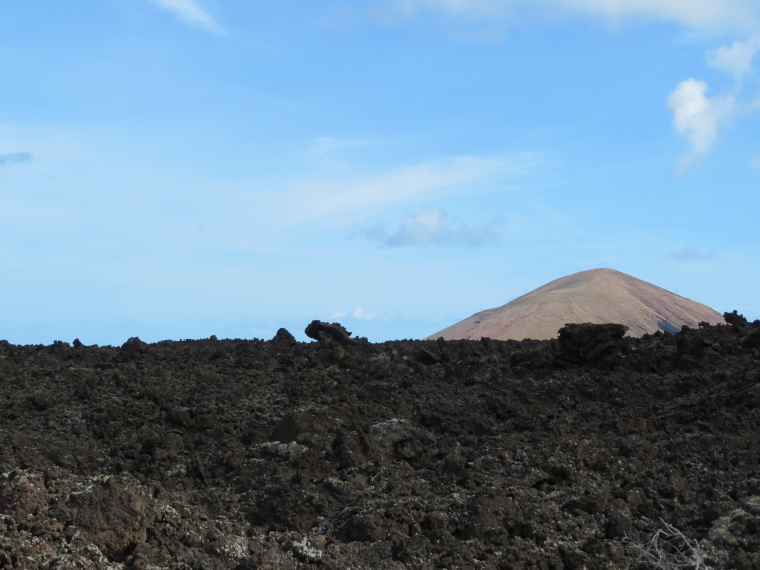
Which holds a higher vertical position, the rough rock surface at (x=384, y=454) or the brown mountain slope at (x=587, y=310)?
the brown mountain slope at (x=587, y=310)

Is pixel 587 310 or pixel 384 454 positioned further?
pixel 587 310

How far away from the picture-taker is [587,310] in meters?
32.3

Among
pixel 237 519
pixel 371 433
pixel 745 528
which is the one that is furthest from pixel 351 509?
pixel 745 528

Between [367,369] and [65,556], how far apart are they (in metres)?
7.59

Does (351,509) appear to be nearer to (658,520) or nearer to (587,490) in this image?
(587,490)

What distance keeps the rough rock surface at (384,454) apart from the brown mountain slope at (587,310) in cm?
1607

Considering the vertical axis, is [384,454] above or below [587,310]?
below

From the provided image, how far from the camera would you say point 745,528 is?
24.3 ft

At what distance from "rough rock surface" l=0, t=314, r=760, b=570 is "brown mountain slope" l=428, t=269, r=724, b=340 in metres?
16.1

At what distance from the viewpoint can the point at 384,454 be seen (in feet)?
Result: 32.1

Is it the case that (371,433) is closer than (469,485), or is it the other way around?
(469,485)

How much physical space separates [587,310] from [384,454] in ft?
78.4

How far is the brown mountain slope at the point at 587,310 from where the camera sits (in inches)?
1242

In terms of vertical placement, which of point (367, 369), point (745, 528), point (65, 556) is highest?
point (367, 369)
